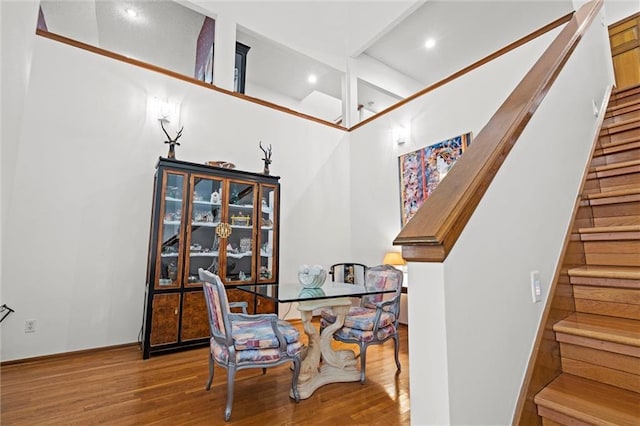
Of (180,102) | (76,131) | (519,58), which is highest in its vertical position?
(519,58)

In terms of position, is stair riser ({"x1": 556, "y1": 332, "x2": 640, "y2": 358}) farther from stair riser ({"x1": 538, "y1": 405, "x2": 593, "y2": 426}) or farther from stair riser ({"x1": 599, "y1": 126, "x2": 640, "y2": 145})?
stair riser ({"x1": 599, "y1": 126, "x2": 640, "y2": 145})

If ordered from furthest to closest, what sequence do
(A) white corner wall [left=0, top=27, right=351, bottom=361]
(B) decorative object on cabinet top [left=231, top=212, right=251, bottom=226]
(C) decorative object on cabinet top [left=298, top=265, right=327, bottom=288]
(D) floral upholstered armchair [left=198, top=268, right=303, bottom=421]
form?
1. (B) decorative object on cabinet top [left=231, top=212, right=251, bottom=226]
2. (A) white corner wall [left=0, top=27, right=351, bottom=361]
3. (C) decorative object on cabinet top [left=298, top=265, right=327, bottom=288]
4. (D) floral upholstered armchair [left=198, top=268, right=303, bottom=421]

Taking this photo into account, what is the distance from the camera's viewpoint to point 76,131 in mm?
3193

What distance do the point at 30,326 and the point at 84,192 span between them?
52.5 inches

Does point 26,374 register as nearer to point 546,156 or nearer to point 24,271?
point 24,271

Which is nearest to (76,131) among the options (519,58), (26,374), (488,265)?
(26,374)

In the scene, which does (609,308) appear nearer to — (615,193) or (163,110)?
(615,193)

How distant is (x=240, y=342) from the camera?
200cm

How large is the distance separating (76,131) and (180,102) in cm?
115

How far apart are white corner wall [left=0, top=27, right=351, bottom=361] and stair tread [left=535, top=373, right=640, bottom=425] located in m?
3.61

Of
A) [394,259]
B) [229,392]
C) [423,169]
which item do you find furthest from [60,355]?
[423,169]

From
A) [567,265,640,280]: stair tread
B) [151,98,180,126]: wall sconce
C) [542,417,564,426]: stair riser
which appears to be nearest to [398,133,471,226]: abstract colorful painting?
[567,265,640,280]: stair tread

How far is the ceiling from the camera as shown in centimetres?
458

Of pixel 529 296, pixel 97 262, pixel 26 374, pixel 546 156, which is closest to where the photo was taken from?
pixel 529 296
